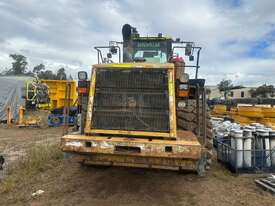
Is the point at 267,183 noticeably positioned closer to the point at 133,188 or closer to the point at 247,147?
the point at 247,147

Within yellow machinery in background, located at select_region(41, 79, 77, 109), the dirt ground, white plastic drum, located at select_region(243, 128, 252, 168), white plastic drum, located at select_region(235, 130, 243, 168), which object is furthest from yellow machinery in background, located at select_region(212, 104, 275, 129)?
yellow machinery in background, located at select_region(41, 79, 77, 109)

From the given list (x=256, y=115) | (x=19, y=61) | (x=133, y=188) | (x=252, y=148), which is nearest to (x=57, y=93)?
(x=256, y=115)

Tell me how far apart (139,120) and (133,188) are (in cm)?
128

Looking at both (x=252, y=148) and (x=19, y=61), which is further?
(x=19, y=61)

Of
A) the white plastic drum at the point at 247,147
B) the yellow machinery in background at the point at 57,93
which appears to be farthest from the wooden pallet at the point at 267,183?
the yellow machinery in background at the point at 57,93

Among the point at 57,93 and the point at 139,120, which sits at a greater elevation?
the point at 57,93

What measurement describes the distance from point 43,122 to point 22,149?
22.2ft

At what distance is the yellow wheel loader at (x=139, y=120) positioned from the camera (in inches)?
146

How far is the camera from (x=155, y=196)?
448cm

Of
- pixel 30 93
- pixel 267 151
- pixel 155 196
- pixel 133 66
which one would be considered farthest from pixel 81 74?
pixel 30 93

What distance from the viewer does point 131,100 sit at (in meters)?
4.32

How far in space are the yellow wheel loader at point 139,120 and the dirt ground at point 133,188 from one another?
1.98 ft

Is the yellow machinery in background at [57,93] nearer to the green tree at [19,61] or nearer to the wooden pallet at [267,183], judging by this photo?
the wooden pallet at [267,183]

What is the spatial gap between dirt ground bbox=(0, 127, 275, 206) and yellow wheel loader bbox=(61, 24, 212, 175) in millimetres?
605
